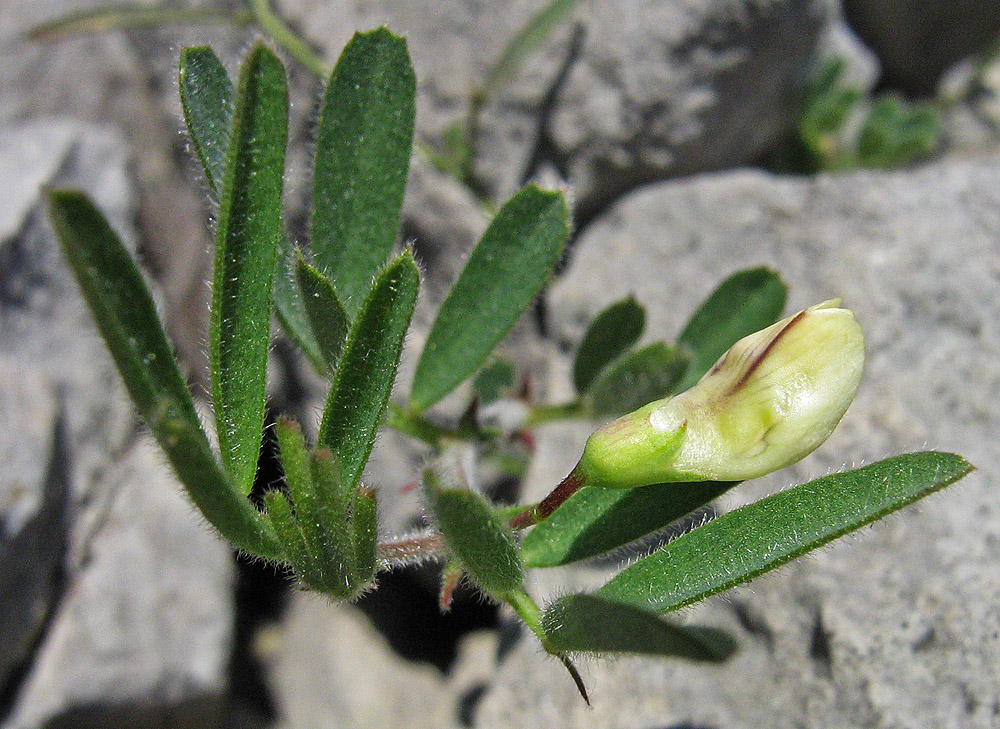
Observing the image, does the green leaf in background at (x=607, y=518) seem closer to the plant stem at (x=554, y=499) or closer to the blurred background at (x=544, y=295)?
the plant stem at (x=554, y=499)

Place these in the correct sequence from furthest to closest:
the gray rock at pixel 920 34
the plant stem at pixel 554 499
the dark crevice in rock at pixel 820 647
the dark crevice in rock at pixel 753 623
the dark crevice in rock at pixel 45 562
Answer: the gray rock at pixel 920 34 < the dark crevice in rock at pixel 45 562 < the dark crevice in rock at pixel 753 623 < the dark crevice in rock at pixel 820 647 < the plant stem at pixel 554 499

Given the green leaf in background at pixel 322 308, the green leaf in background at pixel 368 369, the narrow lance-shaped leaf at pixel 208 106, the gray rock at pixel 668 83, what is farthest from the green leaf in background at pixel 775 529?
the gray rock at pixel 668 83

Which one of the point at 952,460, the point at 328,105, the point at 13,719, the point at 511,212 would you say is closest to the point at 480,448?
the point at 511,212

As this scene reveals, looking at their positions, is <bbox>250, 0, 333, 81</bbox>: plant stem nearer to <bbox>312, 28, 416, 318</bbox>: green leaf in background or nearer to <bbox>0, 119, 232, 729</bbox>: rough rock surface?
<bbox>0, 119, 232, 729</bbox>: rough rock surface

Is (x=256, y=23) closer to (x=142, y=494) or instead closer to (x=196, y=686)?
(x=142, y=494)

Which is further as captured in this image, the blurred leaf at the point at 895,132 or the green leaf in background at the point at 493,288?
the blurred leaf at the point at 895,132

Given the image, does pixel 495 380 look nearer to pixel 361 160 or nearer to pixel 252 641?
pixel 361 160
